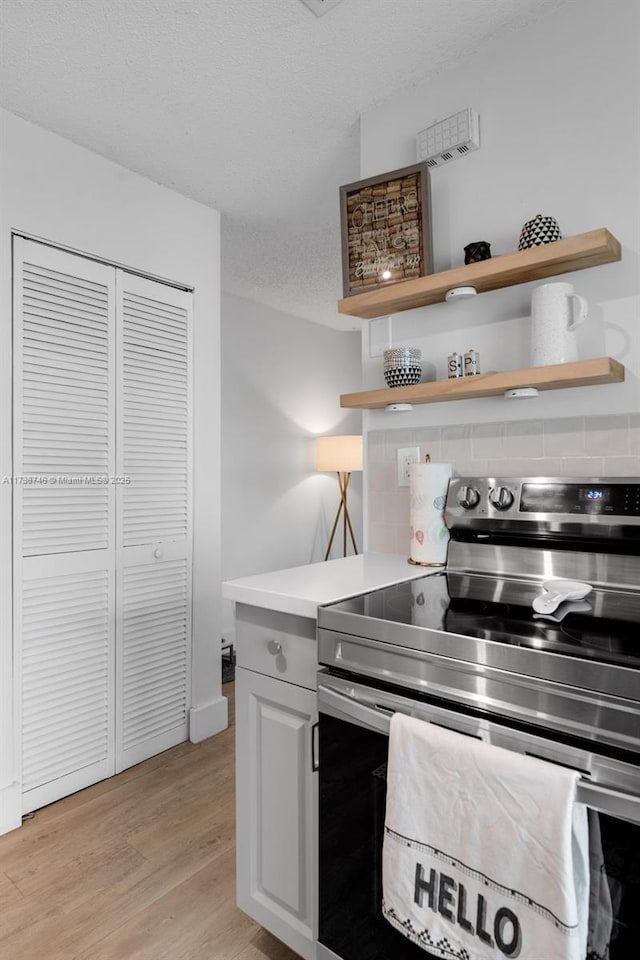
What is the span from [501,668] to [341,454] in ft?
11.9

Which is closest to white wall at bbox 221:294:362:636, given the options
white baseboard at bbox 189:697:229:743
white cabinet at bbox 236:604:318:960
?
white baseboard at bbox 189:697:229:743

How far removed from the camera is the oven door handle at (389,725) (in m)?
0.76

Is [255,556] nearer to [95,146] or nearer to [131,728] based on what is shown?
[131,728]

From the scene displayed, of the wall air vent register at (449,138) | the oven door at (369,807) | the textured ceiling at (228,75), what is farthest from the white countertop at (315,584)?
the textured ceiling at (228,75)

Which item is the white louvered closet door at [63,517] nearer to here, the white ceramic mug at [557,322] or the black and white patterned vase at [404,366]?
the black and white patterned vase at [404,366]

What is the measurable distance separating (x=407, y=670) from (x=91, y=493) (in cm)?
167

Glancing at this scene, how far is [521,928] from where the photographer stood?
0.82 m

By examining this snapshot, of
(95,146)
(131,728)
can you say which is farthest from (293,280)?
(131,728)

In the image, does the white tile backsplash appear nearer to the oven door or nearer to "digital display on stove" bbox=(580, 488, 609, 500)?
"digital display on stove" bbox=(580, 488, 609, 500)

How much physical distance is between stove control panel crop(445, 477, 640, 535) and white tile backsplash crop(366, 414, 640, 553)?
0.09 m

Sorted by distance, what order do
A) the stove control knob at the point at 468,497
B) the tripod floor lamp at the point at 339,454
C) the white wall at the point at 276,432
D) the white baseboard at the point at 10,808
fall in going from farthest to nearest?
1. the tripod floor lamp at the point at 339,454
2. the white wall at the point at 276,432
3. the white baseboard at the point at 10,808
4. the stove control knob at the point at 468,497

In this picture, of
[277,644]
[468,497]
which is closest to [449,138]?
[468,497]

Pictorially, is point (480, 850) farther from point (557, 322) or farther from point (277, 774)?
point (557, 322)

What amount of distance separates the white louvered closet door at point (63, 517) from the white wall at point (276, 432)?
5.46ft
